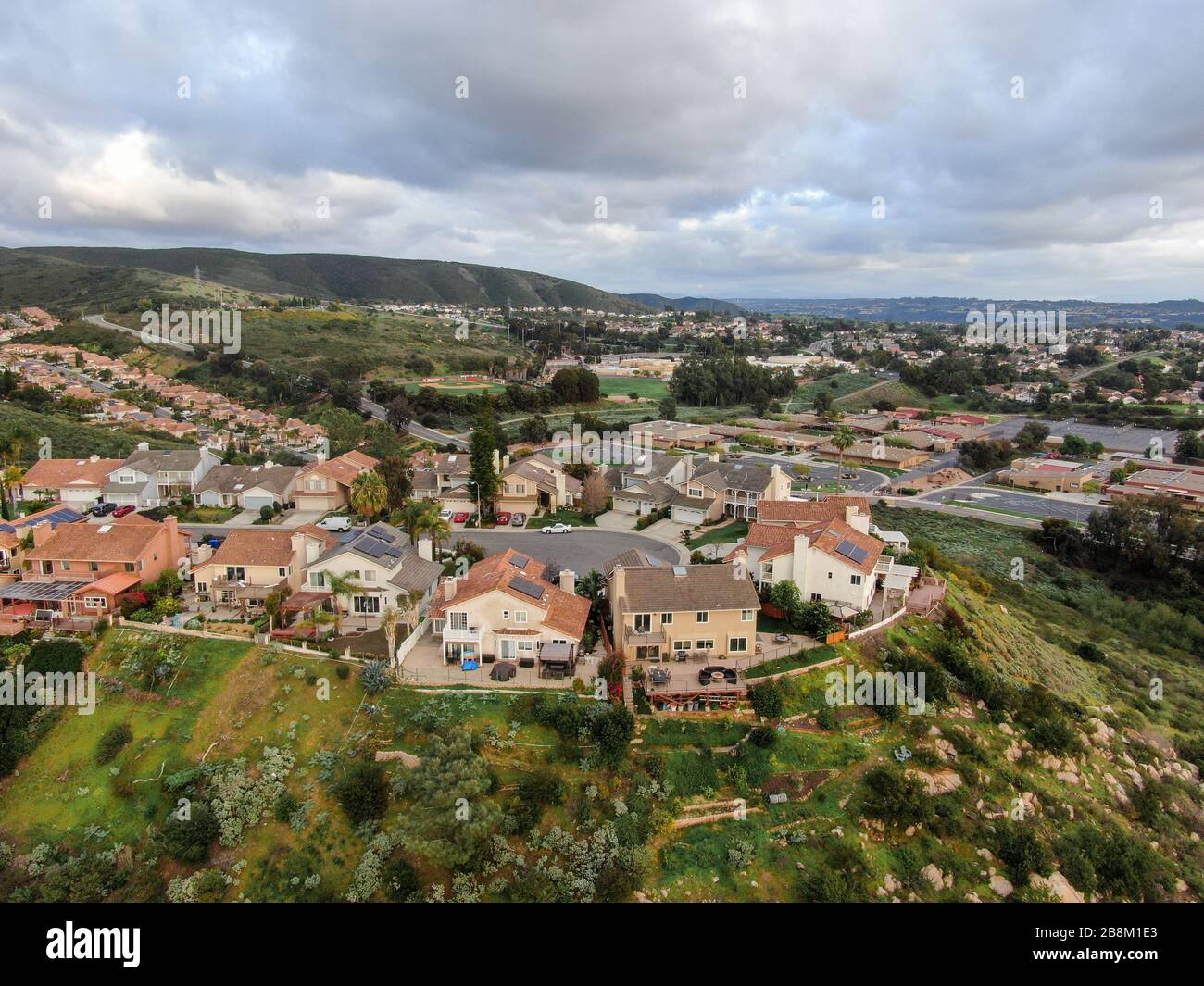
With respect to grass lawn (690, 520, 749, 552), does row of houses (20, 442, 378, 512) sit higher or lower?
higher

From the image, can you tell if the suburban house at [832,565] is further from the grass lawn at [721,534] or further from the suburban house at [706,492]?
the suburban house at [706,492]

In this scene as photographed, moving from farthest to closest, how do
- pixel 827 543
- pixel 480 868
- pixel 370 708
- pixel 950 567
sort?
pixel 950 567, pixel 827 543, pixel 370 708, pixel 480 868

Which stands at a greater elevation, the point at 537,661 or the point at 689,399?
the point at 689,399

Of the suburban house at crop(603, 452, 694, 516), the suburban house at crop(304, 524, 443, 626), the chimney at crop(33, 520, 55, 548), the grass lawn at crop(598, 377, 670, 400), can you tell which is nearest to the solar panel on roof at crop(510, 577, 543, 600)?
the suburban house at crop(304, 524, 443, 626)

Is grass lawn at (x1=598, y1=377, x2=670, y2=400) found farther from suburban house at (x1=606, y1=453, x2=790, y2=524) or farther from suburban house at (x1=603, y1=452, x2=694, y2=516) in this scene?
suburban house at (x1=606, y1=453, x2=790, y2=524)

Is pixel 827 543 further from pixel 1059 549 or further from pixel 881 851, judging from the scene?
pixel 1059 549

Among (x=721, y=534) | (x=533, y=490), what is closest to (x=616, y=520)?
(x=533, y=490)

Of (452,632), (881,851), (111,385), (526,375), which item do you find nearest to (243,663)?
(452,632)
